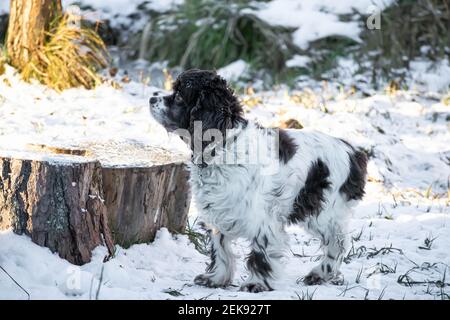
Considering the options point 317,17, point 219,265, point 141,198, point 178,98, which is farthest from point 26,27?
point 317,17

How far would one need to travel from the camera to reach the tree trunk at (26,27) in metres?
8.30

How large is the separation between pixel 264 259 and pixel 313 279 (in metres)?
0.51

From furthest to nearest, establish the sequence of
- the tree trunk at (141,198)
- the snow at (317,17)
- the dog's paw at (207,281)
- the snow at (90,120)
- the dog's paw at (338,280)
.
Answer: the snow at (317,17) < the snow at (90,120) < the tree trunk at (141,198) < the dog's paw at (338,280) < the dog's paw at (207,281)

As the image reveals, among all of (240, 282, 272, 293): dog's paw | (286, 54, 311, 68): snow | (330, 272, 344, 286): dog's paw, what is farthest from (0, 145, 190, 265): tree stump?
(286, 54, 311, 68): snow

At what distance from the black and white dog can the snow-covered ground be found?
9.2 inches

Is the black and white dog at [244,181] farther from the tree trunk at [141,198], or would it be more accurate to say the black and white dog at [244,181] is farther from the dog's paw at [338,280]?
the tree trunk at [141,198]

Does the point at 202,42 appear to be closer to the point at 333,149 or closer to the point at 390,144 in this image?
the point at 390,144

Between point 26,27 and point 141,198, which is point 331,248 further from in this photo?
point 26,27

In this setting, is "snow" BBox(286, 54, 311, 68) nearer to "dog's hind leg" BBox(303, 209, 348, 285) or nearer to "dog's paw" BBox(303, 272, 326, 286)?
"dog's hind leg" BBox(303, 209, 348, 285)

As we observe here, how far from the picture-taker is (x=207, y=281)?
15.5 feet

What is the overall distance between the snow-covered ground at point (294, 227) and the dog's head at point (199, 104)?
0.74 metres

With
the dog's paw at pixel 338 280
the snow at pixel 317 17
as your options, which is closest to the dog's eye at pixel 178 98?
the dog's paw at pixel 338 280

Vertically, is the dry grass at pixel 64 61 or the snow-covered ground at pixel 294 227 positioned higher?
the dry grass at pixel 64 61
